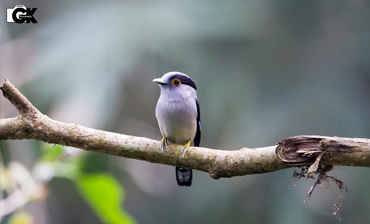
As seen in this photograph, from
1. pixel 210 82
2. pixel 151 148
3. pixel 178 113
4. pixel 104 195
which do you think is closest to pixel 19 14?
pixel 210 82

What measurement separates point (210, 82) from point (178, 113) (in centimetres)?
431

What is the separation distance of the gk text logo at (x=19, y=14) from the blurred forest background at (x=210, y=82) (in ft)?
0.69

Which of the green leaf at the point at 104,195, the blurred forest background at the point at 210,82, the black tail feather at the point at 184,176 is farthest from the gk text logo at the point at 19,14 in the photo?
the green leaf at the point at 104,195

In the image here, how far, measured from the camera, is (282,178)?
7145 mm

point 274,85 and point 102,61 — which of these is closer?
point 102,61

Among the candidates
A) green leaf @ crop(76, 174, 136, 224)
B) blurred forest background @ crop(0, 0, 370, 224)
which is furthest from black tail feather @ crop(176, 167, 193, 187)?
blurred forest background @ crop(0, 0, 370, 224)

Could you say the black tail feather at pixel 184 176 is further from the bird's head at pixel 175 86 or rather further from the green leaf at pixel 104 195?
the green leaf at pixel 104 195

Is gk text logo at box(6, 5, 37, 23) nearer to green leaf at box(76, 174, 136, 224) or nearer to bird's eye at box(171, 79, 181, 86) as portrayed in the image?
bird's eye at box(171, 79, 181, 86)

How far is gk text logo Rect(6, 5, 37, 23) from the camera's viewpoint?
6418 mm

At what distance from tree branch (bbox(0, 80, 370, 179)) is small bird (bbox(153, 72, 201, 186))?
0.56 meters

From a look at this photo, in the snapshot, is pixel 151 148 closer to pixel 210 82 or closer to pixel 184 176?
pixel 184 176

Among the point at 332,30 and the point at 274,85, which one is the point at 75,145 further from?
the point at 332,30

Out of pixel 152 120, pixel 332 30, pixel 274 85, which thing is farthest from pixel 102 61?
pixel 332 30

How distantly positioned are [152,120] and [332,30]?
12.3 feet
